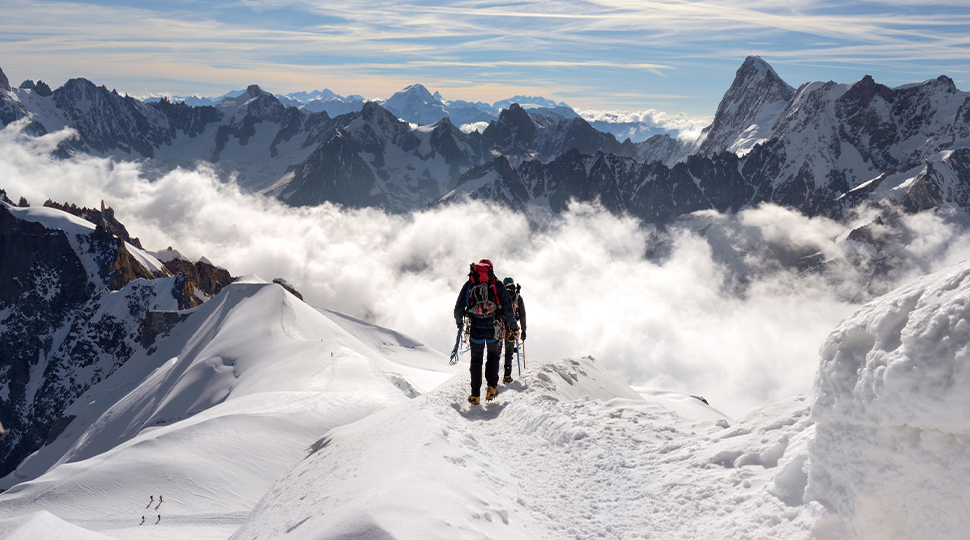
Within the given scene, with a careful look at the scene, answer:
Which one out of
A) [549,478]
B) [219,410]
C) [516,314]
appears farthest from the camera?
[219,410]

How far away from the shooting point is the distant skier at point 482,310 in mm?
15438

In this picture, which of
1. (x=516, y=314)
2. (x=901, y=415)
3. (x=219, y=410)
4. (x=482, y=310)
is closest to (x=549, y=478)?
(x=482, y=310)

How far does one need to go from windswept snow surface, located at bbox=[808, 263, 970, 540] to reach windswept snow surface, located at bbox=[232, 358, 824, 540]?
87 centimetres

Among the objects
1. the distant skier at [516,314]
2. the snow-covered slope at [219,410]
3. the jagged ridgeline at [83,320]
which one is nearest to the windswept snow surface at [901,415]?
A: the distant skier at [516,314]

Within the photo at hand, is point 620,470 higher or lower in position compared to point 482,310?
lower

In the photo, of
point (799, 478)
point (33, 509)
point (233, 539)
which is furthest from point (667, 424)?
point (33, 509)

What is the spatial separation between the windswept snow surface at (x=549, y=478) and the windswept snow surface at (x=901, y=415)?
87 centimetres

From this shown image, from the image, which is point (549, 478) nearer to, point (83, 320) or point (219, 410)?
point (219, 410)

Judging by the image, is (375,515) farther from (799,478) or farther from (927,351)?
(927,351)

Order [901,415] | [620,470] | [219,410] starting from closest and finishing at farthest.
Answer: [901,415] < [620,470] < [219,410]

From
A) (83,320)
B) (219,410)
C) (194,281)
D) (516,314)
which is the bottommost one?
(83,320)

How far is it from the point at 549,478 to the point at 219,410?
45.3m

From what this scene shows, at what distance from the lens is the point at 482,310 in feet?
50.6

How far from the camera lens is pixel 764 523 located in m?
7.86
